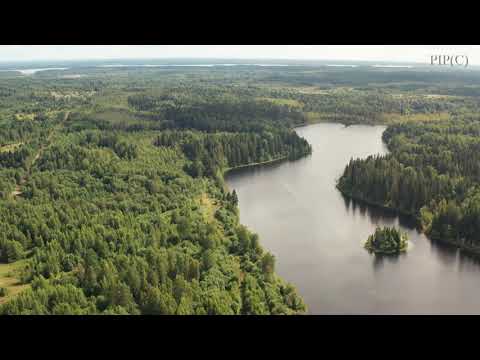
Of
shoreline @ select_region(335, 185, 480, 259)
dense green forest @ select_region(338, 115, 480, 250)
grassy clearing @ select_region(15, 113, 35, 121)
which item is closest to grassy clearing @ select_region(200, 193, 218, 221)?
shoreline @ select_region(335, 185, 480, 259)

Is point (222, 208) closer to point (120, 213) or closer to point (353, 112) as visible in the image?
point (120, 213)

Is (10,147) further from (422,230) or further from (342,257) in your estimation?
(422,230)

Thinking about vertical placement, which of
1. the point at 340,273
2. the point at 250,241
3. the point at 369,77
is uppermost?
the point at 369,77

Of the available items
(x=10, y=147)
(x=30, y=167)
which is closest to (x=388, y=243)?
(x=30, y=167)

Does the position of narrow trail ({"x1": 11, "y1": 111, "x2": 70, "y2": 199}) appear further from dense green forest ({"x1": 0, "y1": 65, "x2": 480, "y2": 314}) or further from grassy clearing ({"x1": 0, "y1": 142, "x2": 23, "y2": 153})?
grassy clearing ({"x1": 0, "y1": 142, "x2": 23, "y2": 153})

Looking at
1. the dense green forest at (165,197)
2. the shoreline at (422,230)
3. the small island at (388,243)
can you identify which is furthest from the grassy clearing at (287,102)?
the small island at (388,243)

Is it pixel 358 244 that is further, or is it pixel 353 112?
pixel 353 112
